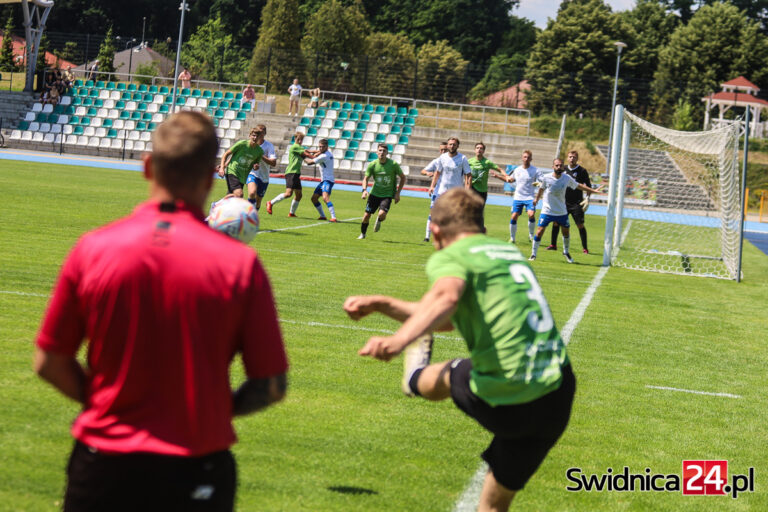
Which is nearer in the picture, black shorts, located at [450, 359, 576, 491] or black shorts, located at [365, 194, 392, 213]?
black shorts, located at [450, 359, 576, 491]

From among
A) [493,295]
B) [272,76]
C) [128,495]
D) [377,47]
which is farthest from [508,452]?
[377,47]

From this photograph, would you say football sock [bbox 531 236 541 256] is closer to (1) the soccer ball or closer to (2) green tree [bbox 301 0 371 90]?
(1) the soccer ball

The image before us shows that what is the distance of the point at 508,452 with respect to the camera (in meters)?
3.89

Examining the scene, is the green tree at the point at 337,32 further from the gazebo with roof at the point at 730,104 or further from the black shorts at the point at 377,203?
the black shorts at the point at 377,203

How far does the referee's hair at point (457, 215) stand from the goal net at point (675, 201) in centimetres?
1464

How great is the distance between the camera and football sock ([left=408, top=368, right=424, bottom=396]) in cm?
429

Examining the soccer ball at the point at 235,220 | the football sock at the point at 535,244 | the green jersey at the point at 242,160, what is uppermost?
the green jersey at the point at 242,160

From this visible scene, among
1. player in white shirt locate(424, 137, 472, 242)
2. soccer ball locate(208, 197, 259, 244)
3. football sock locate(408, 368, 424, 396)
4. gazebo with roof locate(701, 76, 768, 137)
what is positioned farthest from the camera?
gazebo with roof locate(701, 76, 768, 137)

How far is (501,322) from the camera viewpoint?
3.68m

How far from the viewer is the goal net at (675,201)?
1933cm

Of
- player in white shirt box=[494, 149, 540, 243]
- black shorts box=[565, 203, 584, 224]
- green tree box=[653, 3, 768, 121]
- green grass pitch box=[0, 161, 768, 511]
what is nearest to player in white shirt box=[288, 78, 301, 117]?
Result: player in white shirt box=[494, 149, 540, 243]

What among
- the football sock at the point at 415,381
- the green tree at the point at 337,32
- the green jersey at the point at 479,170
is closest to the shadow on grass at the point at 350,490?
the football sock at the point at 415,381

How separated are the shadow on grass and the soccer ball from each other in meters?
2.11

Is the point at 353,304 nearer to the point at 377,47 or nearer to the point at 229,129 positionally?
the point at 229,129
